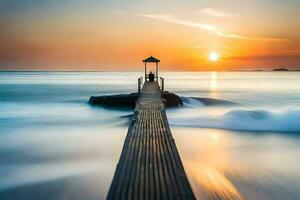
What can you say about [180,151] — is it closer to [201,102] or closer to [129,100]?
[129,100]

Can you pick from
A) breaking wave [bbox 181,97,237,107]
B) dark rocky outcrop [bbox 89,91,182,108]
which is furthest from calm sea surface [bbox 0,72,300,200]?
breaking wave [bbox 181,97,237,107]

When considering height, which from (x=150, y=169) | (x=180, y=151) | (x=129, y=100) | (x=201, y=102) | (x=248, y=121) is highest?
(x=150, y=169)

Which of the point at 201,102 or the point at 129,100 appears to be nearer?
the point at 129,100

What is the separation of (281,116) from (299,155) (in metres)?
9.12

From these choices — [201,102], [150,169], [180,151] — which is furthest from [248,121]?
[150,169]

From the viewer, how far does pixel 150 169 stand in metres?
6.03

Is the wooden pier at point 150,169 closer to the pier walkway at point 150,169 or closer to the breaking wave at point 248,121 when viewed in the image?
the pier walkway at point 150,169

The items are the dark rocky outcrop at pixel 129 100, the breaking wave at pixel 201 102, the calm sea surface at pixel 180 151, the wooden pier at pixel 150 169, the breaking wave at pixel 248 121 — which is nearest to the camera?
the wooden pier at pixel 150 169

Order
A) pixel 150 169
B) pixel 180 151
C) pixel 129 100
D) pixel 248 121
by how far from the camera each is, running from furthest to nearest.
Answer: pixel 129 100 < pixel 248 121 < pixel 180 151 < pixel 150 169

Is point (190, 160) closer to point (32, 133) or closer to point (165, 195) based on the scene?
point (165, 195)

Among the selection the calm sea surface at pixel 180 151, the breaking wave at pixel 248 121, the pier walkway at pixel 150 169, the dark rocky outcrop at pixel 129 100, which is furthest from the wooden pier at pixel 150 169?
the dark rocky outcrop at pixel 129 100

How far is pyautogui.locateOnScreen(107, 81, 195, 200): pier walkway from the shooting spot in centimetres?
493

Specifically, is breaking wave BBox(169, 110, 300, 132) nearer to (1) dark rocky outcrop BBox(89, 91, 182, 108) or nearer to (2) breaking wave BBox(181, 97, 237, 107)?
(1) dark rocky outcrop BBox(89, 91, 182, 108)

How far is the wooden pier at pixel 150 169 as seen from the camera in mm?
4926
